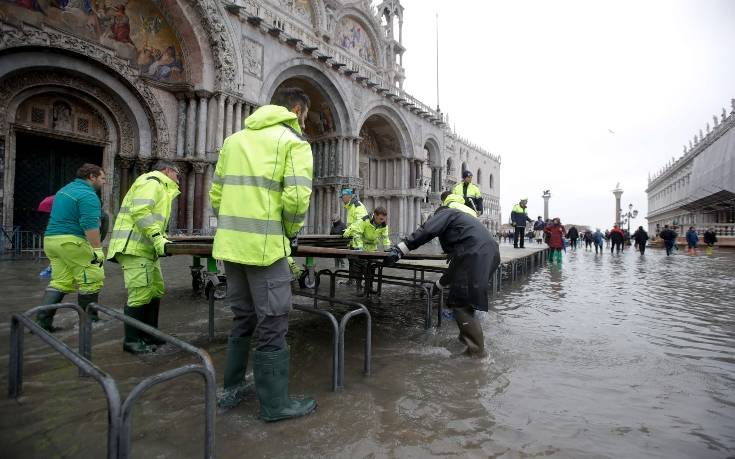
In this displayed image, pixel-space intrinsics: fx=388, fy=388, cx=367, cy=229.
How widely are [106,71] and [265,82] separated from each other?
18.1 feet

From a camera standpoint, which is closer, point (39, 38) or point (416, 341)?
point (416, 341)

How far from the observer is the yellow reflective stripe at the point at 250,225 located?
2476 millimetres

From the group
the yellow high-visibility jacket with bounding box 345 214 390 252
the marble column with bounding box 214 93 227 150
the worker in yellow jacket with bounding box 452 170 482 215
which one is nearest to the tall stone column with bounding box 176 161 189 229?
the marble column with bounding box 214 93 227 150

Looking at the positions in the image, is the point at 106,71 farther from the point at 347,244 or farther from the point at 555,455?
the point at 555,455

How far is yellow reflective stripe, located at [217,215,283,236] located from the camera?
248 cm

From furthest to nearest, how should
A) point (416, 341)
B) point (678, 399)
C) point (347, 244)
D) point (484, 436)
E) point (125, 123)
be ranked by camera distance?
point (125, 123) → point (347, 244) → point (416, 341) → point (678, 399) → point (484, 436)

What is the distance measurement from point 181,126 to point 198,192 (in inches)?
96.4

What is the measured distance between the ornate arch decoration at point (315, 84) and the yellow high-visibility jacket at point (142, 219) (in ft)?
41.6

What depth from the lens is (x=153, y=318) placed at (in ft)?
12.8

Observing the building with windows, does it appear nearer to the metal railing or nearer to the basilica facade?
the basilica facade

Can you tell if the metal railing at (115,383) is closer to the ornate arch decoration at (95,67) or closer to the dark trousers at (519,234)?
the ornate arch decoration at (95,67)

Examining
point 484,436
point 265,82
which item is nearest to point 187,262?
point 265,82

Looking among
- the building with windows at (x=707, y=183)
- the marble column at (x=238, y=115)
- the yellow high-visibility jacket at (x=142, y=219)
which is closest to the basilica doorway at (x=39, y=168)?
the marble column at (x=238, y=115)

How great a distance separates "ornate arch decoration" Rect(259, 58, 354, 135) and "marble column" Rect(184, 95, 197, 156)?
8.70ft
